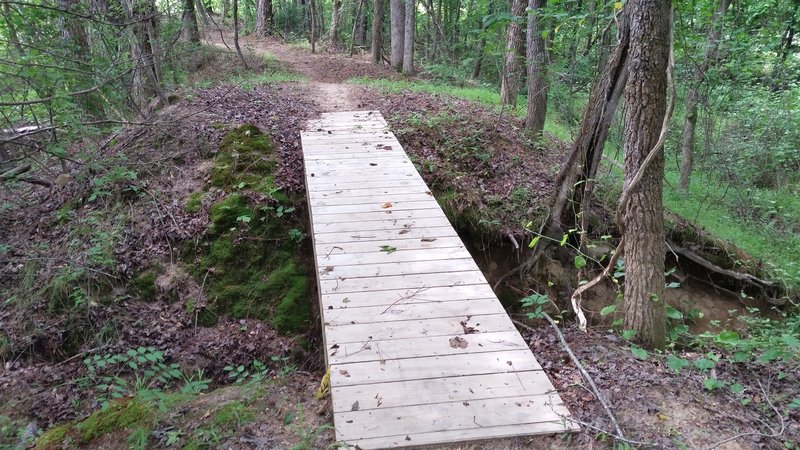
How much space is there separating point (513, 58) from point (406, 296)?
312 inches

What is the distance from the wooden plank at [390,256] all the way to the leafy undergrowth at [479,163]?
7.73 ft

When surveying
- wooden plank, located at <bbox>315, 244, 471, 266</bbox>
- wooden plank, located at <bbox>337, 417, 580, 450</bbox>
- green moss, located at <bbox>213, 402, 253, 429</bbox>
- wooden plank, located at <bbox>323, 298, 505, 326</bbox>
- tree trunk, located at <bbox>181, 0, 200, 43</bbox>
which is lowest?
green moss, located at <bbox>213, 402, 253, 429</bbox>

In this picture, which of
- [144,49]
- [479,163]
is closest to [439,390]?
[479,163]

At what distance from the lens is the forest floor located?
3336 mm

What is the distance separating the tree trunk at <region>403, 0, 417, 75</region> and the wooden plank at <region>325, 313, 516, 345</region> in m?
13.7

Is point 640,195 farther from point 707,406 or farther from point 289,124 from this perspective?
point 289,124

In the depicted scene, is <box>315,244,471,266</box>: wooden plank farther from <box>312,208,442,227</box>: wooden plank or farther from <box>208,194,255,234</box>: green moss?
<box>208,194,255,234</box>: green moss

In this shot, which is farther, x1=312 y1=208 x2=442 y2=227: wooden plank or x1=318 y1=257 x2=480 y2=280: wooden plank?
x1=312 y1=208 x2=442 y2=227: wooden plank

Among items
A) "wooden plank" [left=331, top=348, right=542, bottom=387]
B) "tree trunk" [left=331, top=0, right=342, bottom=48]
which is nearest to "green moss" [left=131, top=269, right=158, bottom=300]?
"wooden plank" [left=331, top=348, right=542, bottom=387]

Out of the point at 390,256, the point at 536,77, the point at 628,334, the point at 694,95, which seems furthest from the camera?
the point at 694,95

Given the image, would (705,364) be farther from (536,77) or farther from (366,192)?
(536,77)

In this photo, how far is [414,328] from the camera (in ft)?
13.0

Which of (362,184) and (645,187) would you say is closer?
(645,187)

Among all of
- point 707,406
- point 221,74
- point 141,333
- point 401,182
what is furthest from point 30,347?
point 221,74
